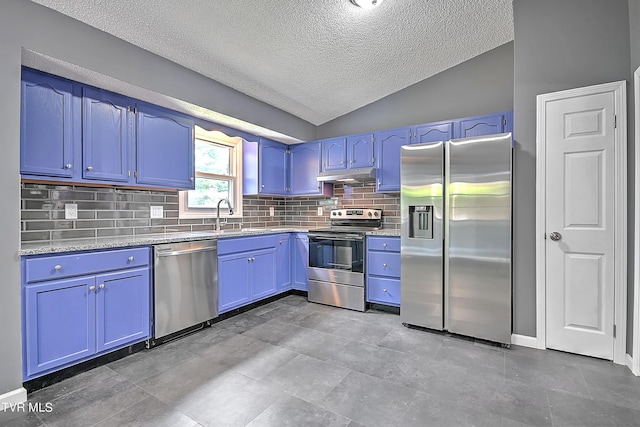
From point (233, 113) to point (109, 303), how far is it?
6.91 feet

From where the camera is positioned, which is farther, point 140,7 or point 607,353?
point 607,353

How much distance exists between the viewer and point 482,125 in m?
3.25

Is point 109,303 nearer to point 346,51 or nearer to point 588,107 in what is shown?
point 346,51

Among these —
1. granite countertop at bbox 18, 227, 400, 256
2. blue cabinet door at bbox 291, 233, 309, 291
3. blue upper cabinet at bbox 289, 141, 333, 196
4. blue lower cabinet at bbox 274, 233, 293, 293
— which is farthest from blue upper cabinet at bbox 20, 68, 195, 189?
blue upper cabinet at bbox 289, 141, 333, 196

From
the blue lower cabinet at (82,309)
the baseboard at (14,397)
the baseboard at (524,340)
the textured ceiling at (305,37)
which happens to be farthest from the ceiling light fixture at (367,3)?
the baseboard at (14,397)

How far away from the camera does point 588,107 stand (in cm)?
238

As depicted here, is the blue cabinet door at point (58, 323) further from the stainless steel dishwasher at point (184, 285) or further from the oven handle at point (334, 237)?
the oven handle at point (334, 237)

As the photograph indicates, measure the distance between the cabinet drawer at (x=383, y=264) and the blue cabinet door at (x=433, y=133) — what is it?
137cm

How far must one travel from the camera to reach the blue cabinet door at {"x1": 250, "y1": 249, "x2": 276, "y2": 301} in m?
3.49

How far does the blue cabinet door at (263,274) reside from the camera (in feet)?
11.5

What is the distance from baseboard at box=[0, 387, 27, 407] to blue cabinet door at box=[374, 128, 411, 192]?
3465 mm

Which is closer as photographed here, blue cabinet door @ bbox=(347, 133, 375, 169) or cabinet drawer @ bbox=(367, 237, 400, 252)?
cabinet drawer @ bbox=(367, 237, 400, 252)

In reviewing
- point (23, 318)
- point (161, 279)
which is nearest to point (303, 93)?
point (161, 279)

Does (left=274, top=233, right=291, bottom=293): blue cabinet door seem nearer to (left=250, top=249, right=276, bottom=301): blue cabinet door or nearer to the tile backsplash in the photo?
(left=250, top=249, right=276, bottom=301): blue cabinet door
